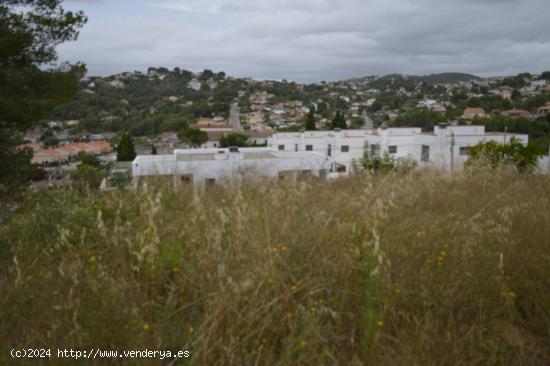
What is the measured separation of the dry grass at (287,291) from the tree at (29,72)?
5.16m

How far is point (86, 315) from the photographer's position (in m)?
1.59

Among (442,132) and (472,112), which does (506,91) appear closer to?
(472,112)

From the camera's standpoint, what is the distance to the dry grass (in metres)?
1.51

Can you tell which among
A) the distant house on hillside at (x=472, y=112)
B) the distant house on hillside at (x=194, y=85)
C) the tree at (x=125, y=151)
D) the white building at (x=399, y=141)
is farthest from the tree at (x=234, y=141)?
the distant house on hillside at (x=194, y=85)

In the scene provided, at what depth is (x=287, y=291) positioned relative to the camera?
5.58ft

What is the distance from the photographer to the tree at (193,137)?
3566cm

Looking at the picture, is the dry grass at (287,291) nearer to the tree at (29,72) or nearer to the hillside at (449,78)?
the tree at (29,72)

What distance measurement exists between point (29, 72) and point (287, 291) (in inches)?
294

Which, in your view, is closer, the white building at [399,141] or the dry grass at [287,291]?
the dry grass at [287,291]

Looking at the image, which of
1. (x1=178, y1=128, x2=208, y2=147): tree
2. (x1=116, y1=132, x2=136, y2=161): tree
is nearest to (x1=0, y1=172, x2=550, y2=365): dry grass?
(x1=116, y1=132, x2=136, y2=161): tree

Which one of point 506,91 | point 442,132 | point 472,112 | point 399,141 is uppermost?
point 506,91

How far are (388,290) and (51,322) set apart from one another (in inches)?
55.4

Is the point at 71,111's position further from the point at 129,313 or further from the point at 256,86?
the point at 256,86

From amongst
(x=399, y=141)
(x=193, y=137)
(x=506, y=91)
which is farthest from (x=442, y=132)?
(x=506, y=91)
